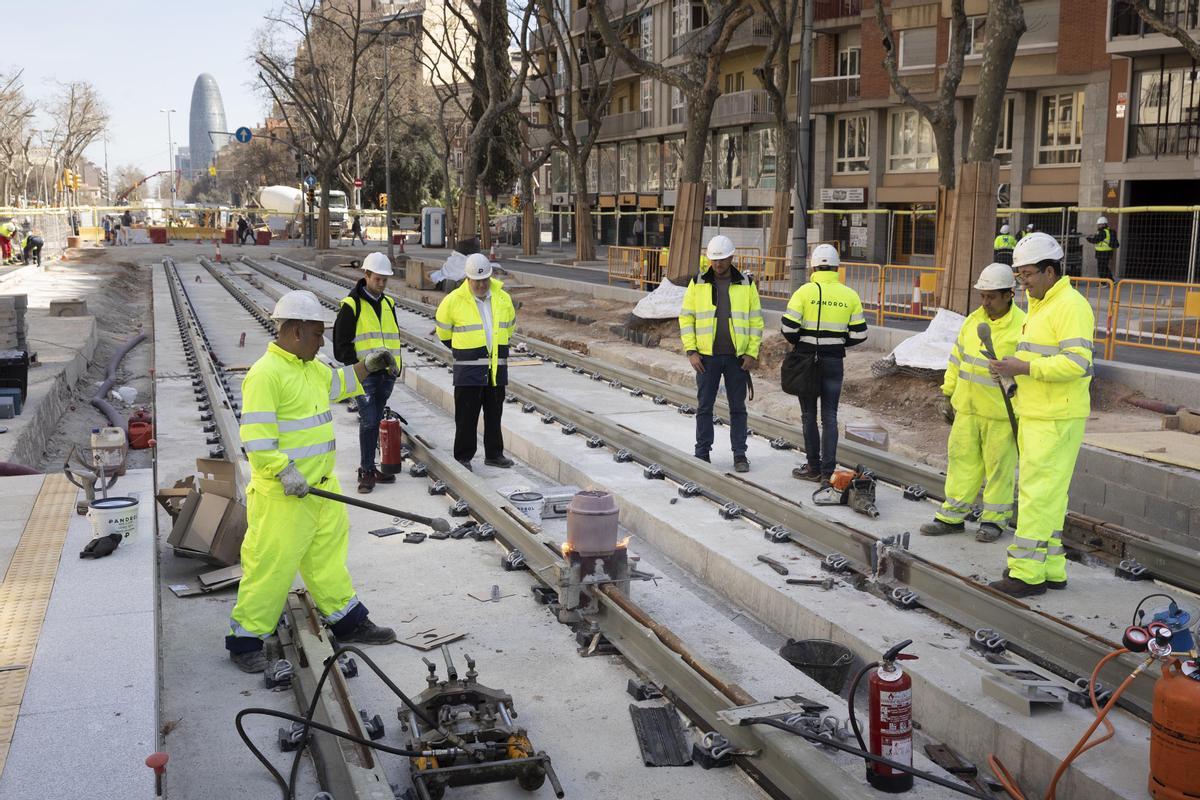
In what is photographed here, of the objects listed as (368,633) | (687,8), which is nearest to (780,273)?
(368,633)

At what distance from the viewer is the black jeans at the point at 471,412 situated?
1080cm

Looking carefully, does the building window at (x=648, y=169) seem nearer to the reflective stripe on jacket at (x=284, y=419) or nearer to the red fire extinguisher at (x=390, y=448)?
the red fire extinguisher at (x=390, y=448)

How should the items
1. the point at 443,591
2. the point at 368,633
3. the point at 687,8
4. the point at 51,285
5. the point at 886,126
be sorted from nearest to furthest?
1. the point at 368,633
2. the point at 443,591
3. the point at 51,285
4. the point at 886,126
5. the point at 687,8

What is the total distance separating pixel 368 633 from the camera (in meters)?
6.73

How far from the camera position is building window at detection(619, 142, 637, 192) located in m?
63.8

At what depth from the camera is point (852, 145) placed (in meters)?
45.9

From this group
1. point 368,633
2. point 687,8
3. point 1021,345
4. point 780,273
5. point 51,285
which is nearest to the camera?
point 368,633

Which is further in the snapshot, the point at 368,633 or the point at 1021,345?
the point at 1021,345

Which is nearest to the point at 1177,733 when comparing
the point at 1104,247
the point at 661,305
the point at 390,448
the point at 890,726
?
the point at 890,726

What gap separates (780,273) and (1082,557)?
778 inches

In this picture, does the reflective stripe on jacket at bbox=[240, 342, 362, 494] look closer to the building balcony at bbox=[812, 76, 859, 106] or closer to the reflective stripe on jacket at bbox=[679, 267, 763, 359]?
the reflective stripe on jacket at bbox=[679, 267, 763, 359]

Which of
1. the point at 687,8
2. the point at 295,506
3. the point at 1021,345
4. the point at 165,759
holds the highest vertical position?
the point at 687,8

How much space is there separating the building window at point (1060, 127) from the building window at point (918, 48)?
5.08 meters

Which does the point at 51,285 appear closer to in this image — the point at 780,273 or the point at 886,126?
the point at 780,273
